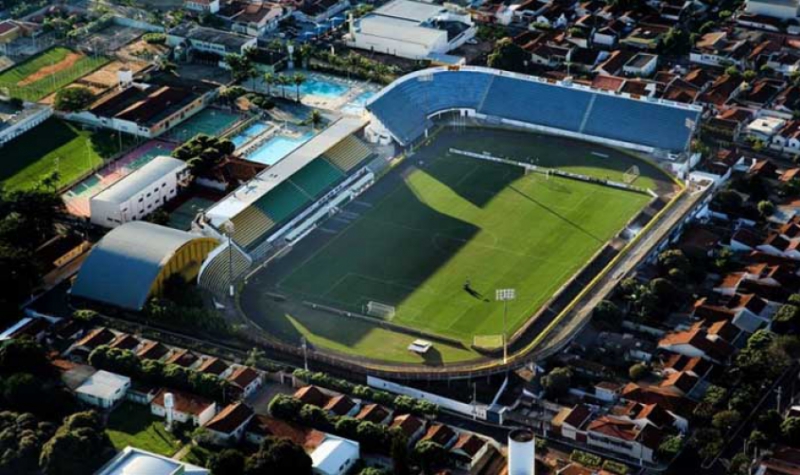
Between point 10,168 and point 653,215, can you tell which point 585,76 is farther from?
point 10,168

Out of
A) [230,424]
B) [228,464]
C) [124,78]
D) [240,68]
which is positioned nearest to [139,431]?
[230,424]

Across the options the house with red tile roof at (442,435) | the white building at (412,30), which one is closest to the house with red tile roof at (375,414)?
the house with red tile roof at (442,435)

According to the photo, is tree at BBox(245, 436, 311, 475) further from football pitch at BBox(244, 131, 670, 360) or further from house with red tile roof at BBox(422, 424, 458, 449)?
football pitch at BBox(244, 131, 670, 360)

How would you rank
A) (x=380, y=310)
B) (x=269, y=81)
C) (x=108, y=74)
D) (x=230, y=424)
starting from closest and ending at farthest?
(x=230, y=424), (x=380, y=310), (x=269, y=81), (x=108, y=74)

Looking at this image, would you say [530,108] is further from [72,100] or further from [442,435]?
[442,435]

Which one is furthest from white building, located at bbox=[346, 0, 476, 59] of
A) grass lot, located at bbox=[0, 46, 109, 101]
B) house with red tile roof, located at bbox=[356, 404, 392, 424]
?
house with red tile roof, located at bbox=[356, 404, 392, 424]

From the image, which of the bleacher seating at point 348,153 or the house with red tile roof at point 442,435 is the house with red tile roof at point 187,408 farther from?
the bleacher seating at point 348,153
